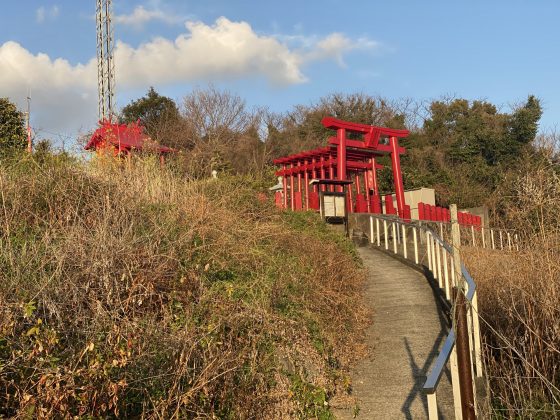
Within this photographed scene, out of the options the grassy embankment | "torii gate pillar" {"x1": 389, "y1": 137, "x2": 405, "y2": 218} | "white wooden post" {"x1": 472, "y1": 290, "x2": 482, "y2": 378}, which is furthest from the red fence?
"white wooden post" {"x1": 472, "y1": 290, "x2": 482, "y2": 378}

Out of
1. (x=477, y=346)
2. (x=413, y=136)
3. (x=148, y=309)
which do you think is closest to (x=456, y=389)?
(x=477, y=346)

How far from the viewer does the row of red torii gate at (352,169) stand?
57.3 ft

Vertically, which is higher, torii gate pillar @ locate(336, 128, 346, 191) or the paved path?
torii gate pillar @ locate(336, 128, 346, 191)

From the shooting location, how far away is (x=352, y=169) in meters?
20.4

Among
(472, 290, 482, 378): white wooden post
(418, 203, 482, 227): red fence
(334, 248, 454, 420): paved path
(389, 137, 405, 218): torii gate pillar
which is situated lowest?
(334, 248, 454, 420): paved path

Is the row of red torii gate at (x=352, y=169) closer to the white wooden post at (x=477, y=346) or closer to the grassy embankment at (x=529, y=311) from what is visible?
the grassy embankment at (x=529, y=311)

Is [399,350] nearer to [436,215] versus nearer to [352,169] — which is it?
[436,215]

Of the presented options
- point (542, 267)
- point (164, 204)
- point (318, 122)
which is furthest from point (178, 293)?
point (318, 122)

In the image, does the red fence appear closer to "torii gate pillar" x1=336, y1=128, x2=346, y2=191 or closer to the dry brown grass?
"torii gate pillar" x1=336, y1=128, x2=346, y2=191

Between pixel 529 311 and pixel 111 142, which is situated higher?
pixel 111 142

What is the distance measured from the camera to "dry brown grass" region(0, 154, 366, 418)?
3.71m

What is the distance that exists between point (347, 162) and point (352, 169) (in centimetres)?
84

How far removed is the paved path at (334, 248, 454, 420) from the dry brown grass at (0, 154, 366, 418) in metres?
0.33

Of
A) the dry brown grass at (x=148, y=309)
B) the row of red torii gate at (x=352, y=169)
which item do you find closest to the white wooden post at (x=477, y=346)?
the dry brown grass at (x=148, y=309)
